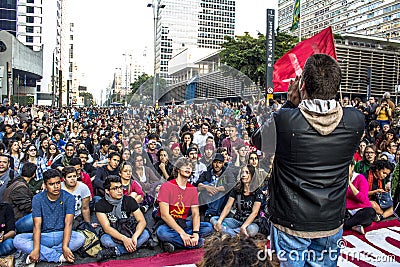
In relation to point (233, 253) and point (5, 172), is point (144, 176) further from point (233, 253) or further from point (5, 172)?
point (233, 253)

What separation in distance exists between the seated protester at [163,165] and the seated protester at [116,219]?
2.81ft

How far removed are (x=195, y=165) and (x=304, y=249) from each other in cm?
388

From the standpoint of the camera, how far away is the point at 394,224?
233 inches

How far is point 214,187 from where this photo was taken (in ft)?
18.8

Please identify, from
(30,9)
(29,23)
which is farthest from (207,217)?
(30,9)

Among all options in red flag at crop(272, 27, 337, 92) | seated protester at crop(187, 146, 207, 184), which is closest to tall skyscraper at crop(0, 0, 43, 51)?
red flag at crop(272, 27, 337, 92)

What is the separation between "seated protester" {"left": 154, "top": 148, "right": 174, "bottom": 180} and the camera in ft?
20.4

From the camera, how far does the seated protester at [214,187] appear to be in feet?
18.3

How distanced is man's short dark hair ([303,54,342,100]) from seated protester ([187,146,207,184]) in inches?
150

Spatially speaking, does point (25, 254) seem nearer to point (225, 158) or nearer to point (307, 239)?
point (225, 158)

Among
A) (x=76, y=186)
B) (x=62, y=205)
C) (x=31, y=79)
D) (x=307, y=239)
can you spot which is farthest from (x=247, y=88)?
(x=31, y=79)

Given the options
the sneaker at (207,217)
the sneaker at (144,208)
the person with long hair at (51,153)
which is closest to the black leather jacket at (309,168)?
the sneaker at (207,217)

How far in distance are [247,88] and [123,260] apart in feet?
8.59

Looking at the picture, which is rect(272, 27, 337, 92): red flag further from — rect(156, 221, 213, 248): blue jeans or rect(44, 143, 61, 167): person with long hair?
rect(44, 143, 61, 167): person with long hair
